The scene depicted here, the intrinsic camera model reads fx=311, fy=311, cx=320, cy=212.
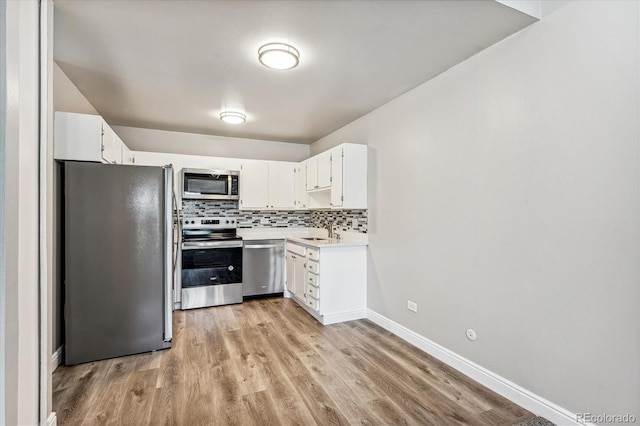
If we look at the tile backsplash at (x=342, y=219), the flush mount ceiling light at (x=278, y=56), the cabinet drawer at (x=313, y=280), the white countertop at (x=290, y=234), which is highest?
the flush mount ceiling light at (x=278, y=56)

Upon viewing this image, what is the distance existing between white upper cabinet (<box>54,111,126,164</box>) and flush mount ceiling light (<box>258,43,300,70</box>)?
59.0 inches

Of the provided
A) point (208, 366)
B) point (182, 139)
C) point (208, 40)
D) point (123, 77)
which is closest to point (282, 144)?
point (182, 139)

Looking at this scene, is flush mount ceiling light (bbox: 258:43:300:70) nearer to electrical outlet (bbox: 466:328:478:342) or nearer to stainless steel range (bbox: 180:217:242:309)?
electrical outlet (bbox: 466:328:478:342)

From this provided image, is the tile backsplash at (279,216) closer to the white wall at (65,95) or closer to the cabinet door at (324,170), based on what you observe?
the cabinet door at (324,170)

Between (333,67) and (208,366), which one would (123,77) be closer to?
(333,67)

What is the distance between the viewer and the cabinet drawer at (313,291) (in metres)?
3.61

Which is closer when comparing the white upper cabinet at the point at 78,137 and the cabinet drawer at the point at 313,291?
the white upper cabinet at the point at 78,137

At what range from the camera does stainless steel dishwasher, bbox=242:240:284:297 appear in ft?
14.7

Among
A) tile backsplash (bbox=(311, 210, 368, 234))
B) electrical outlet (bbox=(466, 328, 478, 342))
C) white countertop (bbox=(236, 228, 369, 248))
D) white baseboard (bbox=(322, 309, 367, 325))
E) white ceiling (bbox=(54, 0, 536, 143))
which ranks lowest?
white baseboard (bbox=(322, 309, 367, 325))

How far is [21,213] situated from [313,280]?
2.73m

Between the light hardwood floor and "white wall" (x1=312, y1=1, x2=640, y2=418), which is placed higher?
"white wall" (x1=312, y1=1, x2=640, y2=418)

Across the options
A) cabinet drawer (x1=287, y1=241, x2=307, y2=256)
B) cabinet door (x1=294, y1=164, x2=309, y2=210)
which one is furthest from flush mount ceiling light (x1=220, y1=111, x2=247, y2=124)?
cabinet drawer (x1=287, y1=241, x2=307, y2=256)

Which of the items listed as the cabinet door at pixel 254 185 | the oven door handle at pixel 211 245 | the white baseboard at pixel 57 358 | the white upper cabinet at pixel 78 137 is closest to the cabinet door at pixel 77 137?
the white upper cabinet at pixel 78 137

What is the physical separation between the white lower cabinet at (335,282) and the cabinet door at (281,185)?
1216mm
